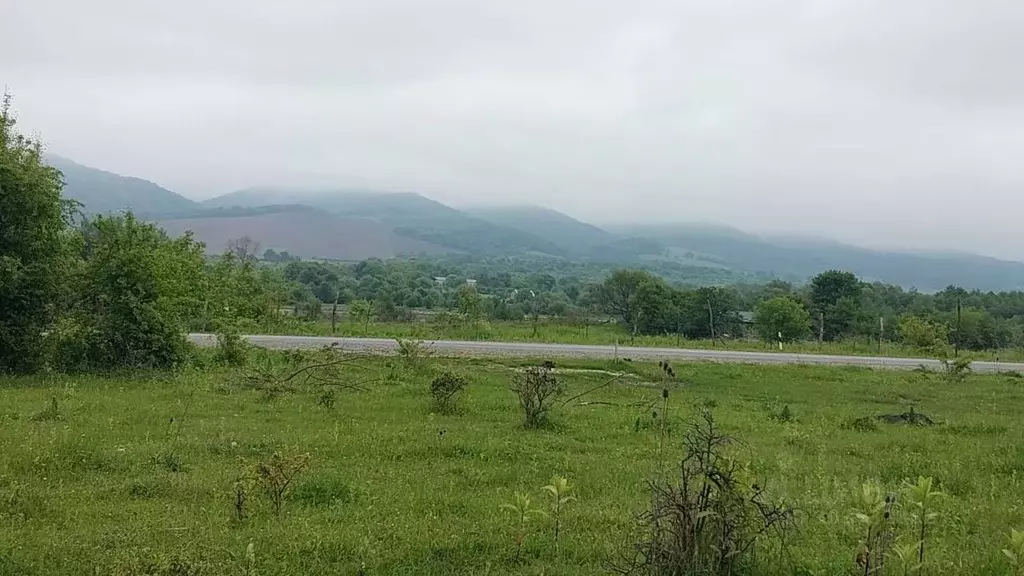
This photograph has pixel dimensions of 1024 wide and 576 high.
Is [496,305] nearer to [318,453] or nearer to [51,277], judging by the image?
[51,277]

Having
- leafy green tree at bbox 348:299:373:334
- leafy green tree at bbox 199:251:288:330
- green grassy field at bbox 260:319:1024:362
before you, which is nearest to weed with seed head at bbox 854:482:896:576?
leafy green tree at bbox 199:251:288:330

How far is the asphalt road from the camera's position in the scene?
28.3 m

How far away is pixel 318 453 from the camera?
10461mm

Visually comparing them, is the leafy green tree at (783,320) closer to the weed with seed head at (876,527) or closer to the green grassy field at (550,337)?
the green grassy field at (550,337)

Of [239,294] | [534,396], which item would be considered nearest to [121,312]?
[534,396]

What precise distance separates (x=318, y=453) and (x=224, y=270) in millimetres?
33063

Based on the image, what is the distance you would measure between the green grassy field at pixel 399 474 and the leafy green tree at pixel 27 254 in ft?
5.26

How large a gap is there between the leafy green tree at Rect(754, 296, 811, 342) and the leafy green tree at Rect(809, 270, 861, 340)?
246 centimetres

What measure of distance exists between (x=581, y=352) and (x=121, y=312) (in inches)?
696

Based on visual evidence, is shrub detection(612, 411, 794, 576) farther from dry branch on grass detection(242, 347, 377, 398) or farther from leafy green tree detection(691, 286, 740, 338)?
leafy green tree detection(691, 286, 740, 338)

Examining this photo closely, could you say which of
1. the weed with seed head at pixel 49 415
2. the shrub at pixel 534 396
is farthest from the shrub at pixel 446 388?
the weed with seed head at pixel 49 415

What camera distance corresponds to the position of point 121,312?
1853 cm

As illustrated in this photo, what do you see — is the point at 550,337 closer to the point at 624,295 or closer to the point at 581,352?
the point at 581,352

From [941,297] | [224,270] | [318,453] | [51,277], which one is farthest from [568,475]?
[941,297]
